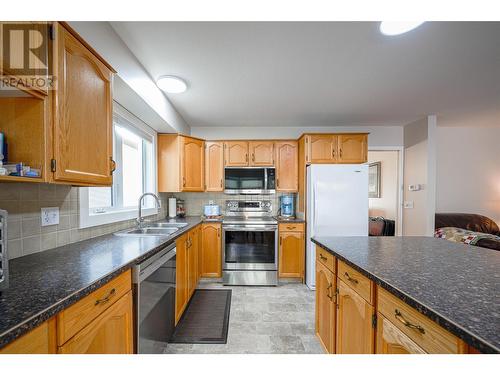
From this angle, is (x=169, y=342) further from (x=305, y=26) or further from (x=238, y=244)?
(x=305, y=26)

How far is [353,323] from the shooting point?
3.76 ft

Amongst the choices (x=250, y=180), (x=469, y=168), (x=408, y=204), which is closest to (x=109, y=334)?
(x=250, y=180)

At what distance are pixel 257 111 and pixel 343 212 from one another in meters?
1.79

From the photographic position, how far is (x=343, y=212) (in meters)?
2.88

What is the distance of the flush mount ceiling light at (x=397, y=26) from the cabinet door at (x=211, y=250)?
259 cm

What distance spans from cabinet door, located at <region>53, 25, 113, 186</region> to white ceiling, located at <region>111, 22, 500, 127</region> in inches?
18.2

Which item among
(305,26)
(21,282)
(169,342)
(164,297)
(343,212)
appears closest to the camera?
(21,282)

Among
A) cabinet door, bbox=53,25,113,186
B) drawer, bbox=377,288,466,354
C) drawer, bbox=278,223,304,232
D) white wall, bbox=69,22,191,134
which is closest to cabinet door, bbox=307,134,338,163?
drawer, bbox=278,223,304,232

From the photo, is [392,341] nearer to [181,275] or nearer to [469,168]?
[181,275]

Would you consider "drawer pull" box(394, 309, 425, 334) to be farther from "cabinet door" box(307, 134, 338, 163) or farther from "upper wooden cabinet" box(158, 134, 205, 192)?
"upper wooden cabinet" box(158, 134, 205, 192)

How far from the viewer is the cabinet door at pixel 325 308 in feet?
4.62

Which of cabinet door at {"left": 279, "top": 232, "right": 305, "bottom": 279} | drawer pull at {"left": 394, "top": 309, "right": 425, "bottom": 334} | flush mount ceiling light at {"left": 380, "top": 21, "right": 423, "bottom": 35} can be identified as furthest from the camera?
cabinet door at {"left": 279, "top": 232, "right": 305, "bottom": 279}

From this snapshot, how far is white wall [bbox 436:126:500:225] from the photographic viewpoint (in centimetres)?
391
